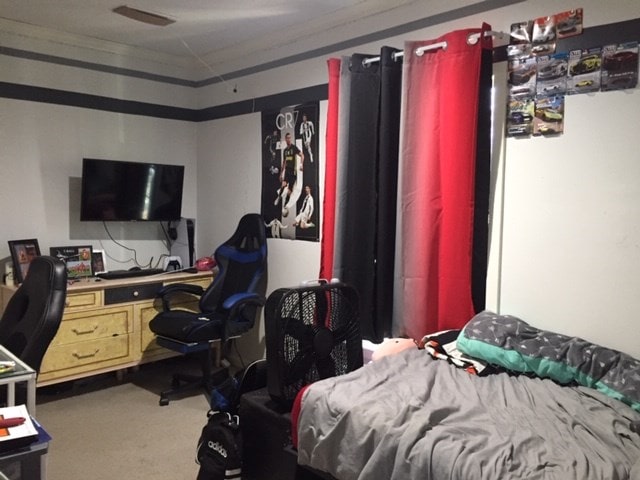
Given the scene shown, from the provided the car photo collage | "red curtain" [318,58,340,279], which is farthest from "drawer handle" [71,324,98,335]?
the car photo collage

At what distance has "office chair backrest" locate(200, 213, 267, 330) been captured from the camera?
12.6 feet

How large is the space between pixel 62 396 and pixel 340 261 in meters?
2.09

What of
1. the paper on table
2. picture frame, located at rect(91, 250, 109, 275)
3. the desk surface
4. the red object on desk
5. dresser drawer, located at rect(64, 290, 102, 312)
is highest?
picture frame, located at rect(91, 250, 109, 275)

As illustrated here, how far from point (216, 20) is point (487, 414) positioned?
2.87 meters

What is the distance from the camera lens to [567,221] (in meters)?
2.44

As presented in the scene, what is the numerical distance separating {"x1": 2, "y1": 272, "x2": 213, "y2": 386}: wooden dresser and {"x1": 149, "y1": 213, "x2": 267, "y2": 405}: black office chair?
6.1 inches

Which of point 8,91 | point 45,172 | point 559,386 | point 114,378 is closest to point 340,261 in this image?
point 559,386

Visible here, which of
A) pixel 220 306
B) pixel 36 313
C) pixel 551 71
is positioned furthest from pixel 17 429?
pixel 551 71

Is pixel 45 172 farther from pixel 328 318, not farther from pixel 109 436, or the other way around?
pixel 328 318

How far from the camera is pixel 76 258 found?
3.90 m

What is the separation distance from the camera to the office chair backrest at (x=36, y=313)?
1.94 m

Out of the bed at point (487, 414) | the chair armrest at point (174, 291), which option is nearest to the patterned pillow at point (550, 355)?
the bed at point (487, 414)

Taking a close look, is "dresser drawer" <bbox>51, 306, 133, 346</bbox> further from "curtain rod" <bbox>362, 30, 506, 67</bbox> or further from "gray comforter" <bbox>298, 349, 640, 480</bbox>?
"curtain rod" <bbox>362, 30, 506, 67</bbox>

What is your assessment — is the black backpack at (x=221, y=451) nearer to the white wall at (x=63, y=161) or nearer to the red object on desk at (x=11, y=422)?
the red object on desk at (x=11, y=422)
